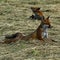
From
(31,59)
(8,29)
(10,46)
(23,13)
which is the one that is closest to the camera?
(31,59)

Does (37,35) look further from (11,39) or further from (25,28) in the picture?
(25,28)

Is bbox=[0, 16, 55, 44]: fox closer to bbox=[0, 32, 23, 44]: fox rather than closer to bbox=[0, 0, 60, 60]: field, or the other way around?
bbox=[0, 32, 23, 44]: fox

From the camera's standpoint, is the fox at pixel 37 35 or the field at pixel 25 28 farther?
the fox at pixel 37 35

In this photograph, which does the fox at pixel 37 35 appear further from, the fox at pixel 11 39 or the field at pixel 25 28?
the field at pixel 25 28

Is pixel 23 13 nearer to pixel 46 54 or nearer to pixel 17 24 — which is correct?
pixel 17 24

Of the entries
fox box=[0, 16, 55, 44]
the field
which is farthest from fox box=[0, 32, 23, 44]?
the field

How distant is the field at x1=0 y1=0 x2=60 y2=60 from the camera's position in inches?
359

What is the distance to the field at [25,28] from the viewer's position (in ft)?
29.9

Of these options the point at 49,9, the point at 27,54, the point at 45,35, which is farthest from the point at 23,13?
the point at 27,54

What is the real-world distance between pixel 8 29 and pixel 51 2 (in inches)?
190

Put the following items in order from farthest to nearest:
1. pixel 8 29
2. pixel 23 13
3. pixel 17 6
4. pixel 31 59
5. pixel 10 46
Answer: pixel 17 6
pixel 23 13
pixel 8 29
pixel 10 46
pixel 31 59

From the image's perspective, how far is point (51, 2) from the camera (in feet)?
53.9

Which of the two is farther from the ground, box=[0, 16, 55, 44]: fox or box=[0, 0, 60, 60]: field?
box=[0, 16, 55, 44]: fox

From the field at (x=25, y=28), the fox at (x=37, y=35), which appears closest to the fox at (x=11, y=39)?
the fox at (x=37, y=35)
